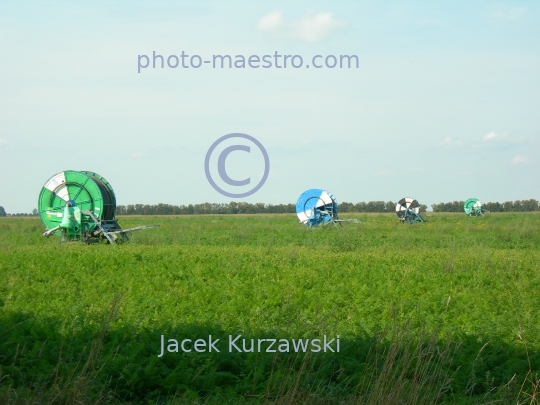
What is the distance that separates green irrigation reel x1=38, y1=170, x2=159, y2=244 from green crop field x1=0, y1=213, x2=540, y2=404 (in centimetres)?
433

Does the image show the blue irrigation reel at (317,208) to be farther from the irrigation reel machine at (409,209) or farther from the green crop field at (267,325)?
the green crop field at (267,325)

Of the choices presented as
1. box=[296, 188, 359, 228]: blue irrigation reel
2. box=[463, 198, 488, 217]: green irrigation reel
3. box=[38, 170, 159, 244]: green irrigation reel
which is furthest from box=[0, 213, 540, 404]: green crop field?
box=[463, 198, 488, 217]: green irrigation reel

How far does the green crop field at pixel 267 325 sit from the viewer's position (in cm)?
517

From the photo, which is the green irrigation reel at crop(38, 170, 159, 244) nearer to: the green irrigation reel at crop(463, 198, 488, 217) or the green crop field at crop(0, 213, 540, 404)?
the green crop field at crop(0, 213, 540, 404)

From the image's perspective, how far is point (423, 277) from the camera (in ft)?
41.9

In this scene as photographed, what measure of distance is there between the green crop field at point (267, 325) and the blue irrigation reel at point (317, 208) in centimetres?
1690

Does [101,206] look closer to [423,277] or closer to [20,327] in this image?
[423,277]

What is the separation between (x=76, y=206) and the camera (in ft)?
70.9

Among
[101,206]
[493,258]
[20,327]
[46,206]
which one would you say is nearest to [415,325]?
[20,327]

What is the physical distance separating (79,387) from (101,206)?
57.9 feet

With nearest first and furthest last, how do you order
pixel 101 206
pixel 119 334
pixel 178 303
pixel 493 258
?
pixel 119 334 < pixel 178 303 < pixel 493 258 < pixel 101 206

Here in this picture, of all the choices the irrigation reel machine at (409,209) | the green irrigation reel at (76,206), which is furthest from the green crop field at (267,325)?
the irrigation reel machine at (409,209)

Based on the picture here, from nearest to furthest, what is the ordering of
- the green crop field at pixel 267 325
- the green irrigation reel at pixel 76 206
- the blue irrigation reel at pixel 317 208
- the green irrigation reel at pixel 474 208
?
the green crop field at pixel 267 325
the green irrigation reel at pixel 76 206
the blue irrigation reel at pixel 317 208
the green irrigation reel at pixel 474 208

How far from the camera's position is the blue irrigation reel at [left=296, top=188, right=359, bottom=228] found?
3444cm
